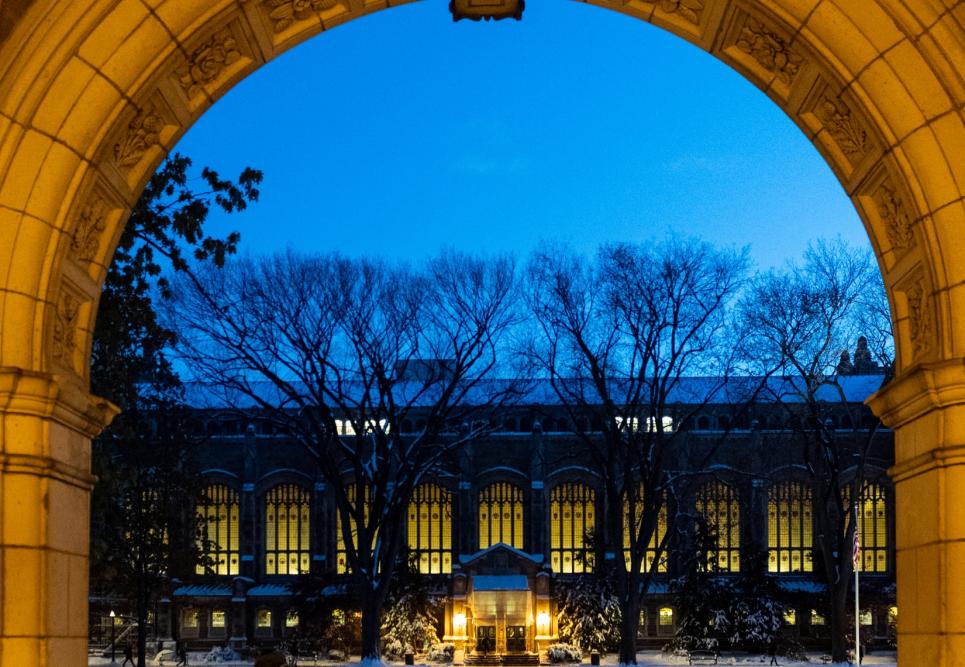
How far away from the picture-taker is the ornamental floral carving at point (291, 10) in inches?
379

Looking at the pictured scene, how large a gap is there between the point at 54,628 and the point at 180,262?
421 inches

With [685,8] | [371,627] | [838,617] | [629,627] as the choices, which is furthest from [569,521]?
[685,8]

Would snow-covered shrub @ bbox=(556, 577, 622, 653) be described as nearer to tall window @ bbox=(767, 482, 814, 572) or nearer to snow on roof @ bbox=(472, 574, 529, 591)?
snow on roof @ bbox=(472, 574, 529, 591)

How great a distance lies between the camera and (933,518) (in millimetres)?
8852

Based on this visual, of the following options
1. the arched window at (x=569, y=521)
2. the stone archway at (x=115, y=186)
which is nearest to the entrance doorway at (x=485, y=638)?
the arched window at (x=569, y=521)

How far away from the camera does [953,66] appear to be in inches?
339

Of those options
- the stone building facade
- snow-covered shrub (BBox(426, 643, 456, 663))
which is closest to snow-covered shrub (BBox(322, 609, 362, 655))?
the stone building facade

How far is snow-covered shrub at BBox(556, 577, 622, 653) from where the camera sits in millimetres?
51500

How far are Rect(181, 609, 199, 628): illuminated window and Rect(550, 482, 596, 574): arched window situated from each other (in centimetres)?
1654

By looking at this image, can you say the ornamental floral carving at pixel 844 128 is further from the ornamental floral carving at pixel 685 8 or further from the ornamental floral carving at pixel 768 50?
the ornamental floral carving at pixel 685 8

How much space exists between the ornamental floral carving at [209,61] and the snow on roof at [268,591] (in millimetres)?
49295

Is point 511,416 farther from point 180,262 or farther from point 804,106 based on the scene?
point 804,106

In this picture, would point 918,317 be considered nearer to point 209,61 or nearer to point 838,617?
point 209,61

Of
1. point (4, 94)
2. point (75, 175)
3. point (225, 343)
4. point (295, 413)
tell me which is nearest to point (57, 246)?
point (75, 175)
